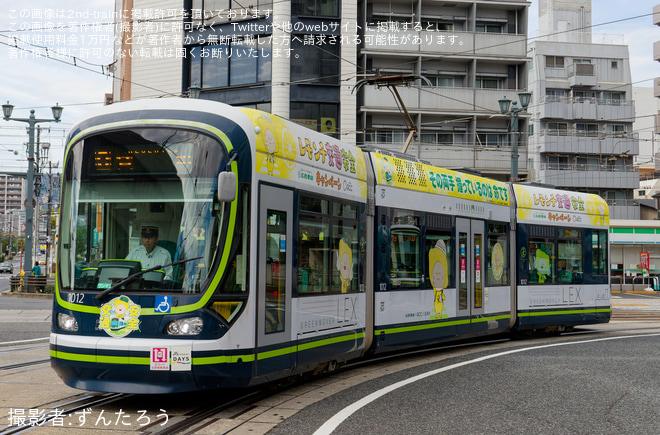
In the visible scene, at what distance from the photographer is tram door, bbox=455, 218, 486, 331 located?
42.7ft

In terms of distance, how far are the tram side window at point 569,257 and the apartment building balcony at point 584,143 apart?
37.5 meters

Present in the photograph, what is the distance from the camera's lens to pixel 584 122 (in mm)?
53875

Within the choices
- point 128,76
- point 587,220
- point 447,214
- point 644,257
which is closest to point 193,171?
point 447,214

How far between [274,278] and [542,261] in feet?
29.6

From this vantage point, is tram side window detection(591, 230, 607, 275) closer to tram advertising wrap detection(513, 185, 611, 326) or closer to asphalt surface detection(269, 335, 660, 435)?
tram advertising wrap detection(513, 185, 611, 326)

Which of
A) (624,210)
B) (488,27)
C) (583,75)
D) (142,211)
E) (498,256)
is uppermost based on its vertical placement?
(583,75)

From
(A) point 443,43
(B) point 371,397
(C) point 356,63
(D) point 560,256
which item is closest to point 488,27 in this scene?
(A) point 443,43

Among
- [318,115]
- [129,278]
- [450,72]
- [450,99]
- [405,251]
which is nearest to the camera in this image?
[129,278]

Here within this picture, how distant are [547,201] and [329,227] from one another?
313 inches

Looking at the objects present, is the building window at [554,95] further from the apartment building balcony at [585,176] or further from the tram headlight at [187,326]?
the tram headlight at [187,326]

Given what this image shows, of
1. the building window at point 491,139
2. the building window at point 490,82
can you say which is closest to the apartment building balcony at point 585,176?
the building window at point 491,139

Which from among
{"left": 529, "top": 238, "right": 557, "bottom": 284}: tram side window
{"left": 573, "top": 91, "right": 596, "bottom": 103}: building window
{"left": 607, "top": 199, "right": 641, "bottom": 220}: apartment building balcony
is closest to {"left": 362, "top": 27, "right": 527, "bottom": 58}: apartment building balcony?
{"left": 573, "top": 91, "right": 596, "bottom": 103}: building window

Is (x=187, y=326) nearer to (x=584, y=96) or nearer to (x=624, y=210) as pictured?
(x=624, y=210)

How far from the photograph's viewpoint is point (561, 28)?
198 ft
